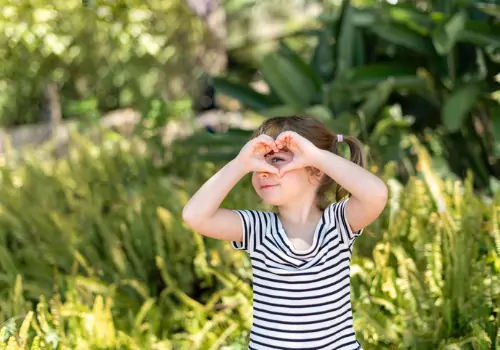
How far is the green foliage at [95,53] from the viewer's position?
4664mm

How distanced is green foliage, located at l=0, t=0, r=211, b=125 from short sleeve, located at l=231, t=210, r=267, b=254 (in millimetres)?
2844

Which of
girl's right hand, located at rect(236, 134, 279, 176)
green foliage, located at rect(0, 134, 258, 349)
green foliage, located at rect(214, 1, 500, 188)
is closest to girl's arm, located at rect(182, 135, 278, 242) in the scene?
girl's right hand, located at rect(236, 134, 279, 176)

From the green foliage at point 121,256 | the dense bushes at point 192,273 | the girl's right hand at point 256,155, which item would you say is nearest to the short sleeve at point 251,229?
the girl's right hand at point 256,155

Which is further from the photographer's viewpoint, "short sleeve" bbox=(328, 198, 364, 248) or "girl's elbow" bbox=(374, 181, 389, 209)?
"short sleeve" bbox=(328, 198, 364, 248)

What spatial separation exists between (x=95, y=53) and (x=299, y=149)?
266 inches

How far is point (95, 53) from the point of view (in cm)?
808

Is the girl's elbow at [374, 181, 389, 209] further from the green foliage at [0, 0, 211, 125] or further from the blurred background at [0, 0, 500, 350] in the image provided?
the green foliage at [0, 0, 211, 125]

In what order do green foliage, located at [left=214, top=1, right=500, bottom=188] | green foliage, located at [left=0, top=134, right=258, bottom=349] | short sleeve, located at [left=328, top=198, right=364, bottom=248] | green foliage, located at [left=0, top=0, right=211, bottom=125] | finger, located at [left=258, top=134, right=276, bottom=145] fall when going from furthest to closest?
green foliage, located at [left=0, top=0, right=211, bottom=125]
green foliage, located at [left=214, top=1, right=500, bottom=188]
green foliage, located at [left=0, top=134, right=258, bottom=349]
short sleeve, located at [left=328, top=198, right=364, bottom=248]
finger, located at [left=258, top=134, right=276, bottom=145]

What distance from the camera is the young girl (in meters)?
1.73

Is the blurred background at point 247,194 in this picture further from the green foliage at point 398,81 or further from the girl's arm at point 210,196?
the girl's arm at point 210,196

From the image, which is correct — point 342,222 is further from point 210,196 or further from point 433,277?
point 433,277

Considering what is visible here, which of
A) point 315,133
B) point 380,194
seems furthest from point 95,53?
point 380,194

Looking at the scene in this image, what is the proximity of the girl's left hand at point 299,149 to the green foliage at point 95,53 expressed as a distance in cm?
290

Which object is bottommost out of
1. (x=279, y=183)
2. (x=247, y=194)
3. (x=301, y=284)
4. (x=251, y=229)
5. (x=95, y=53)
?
(x=301, y=284)
